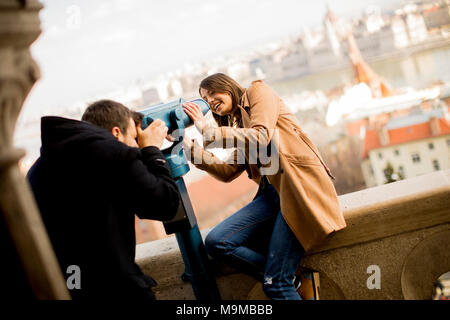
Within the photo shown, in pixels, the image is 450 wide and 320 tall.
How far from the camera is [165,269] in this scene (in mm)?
1391

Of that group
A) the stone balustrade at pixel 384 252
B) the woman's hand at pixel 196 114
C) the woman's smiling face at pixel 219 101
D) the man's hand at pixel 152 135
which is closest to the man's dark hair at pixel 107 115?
the man's hand at pixel 152 135

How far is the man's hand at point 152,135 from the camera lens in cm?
110

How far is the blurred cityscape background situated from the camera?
28984mm

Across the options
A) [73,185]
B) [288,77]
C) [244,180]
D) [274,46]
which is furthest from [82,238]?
[274,46]

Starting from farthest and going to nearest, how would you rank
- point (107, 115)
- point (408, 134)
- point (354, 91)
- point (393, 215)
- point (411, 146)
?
1. point (354, 91)
2. point (408, 134)
3. point (411, 146)
4. point (393, 215)
5. point (107, 115)

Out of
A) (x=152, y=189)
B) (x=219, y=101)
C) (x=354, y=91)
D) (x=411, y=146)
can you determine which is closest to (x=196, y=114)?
(x=219, y=101)

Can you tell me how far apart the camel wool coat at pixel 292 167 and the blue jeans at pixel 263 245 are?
44 mm

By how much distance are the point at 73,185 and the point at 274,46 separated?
58.9 meters

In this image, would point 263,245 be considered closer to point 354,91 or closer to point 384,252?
point 384,252

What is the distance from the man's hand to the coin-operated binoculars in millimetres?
53

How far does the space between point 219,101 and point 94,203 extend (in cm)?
61

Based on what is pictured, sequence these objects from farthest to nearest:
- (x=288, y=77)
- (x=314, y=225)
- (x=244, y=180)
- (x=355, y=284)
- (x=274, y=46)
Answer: (x=274, y=46) → (x=288, y=77) → (x=244, y=180) → (x=355, y=284) → (x=314, y=225)

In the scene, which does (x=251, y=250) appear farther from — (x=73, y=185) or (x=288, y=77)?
(x=288, y=77)

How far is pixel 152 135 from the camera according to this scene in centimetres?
111
